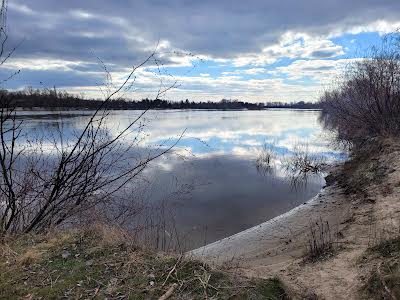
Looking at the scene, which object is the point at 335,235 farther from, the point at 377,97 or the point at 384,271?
the point at 377,97

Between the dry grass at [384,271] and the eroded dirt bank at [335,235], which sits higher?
the dry grass at [384,271]

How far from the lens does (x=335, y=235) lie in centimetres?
872

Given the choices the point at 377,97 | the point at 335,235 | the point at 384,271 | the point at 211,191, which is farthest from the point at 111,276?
the point at 377,97

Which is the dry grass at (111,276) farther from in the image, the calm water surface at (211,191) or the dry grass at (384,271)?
the calm water surface at (211,191)

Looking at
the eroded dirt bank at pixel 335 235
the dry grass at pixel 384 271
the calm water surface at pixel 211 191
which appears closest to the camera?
the dry grass at pixel 384 271

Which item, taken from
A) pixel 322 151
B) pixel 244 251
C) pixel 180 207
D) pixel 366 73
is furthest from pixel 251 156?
pixel 244 251

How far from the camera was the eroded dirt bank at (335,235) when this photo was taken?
227 inches

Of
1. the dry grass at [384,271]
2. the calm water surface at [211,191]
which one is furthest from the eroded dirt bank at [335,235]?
the calm water surface at [211,191]

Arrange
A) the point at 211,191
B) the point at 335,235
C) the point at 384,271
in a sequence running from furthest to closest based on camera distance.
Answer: the point at 211,191 → the point at 335,235 → the point at 384,271

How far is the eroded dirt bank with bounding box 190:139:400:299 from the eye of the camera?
227 inches

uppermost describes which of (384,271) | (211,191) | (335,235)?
(384,271)

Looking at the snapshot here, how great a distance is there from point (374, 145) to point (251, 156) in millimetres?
8291

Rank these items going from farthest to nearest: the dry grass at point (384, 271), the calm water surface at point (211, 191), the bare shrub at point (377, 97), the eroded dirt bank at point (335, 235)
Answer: the bare shrub at point (377, 97), the calm water surface at point (211, 191), the eroded dirt bank at point (335, 235), the dry grass at point (384, 271)

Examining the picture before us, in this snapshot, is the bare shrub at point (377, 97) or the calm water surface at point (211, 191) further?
the bare shrub at point (377, 97)
